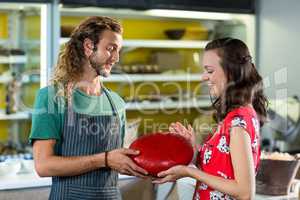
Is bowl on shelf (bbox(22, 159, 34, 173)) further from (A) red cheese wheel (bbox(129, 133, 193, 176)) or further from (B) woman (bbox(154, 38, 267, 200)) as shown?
(B) woman (bbox(154, 38, 267, 200))

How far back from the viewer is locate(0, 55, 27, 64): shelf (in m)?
3.88

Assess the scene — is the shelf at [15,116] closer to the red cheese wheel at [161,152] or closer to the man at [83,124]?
the man at [83,124]

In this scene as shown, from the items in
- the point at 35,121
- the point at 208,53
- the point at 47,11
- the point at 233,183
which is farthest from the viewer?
the point at 47,11

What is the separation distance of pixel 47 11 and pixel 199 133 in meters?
1.35

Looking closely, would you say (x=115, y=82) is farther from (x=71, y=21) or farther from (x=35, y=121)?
(x=35, y=121)

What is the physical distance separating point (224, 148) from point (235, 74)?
22 centimetres

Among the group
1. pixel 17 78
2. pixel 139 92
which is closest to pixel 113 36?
pixel 17 78

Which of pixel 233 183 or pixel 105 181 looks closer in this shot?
pixel 233 183

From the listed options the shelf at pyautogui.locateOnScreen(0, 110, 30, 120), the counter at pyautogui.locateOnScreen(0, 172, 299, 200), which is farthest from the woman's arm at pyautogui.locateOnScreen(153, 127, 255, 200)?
the shelf at pyautogui.locateOnScreen(0, 110, 30, 120)

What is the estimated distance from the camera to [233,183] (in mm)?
1481

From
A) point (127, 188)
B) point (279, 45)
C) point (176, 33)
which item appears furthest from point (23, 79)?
point (279, 45)

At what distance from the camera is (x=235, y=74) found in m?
1.57

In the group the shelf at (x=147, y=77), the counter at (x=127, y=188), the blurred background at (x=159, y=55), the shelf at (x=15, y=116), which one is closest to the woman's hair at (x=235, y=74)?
the counter at (x=127, y=188)

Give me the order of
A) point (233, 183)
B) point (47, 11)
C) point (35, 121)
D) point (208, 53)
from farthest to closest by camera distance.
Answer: point (47, 11)
point (35, 121)
point (208, 53)
point (233, 183)
